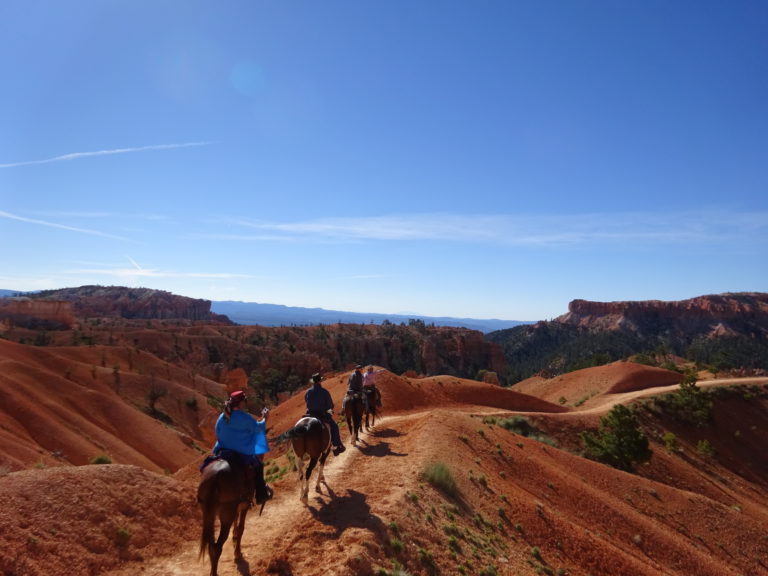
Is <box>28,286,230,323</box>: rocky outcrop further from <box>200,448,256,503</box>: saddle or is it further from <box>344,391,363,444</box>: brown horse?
<box>200,448,256,503</box>: saddle

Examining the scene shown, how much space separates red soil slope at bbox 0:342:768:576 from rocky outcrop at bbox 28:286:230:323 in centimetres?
12003

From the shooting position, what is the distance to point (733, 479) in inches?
1234

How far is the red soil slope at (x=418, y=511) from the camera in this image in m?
7.21

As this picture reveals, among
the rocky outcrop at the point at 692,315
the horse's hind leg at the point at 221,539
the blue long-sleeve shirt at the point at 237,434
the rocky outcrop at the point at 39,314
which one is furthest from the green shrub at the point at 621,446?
the rocky outcrop at the point at 692,315

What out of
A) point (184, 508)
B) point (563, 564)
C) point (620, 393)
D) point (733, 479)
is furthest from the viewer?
point (620, 393)

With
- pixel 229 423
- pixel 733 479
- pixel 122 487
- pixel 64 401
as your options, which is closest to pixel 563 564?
pixel 229 423

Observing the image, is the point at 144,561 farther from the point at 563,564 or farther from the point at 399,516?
the point at 563,564

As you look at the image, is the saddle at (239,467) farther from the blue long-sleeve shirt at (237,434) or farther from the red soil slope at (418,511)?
the red soil slope at (418,511)

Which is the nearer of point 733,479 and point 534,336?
point 733,479

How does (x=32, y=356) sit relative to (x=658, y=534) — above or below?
above

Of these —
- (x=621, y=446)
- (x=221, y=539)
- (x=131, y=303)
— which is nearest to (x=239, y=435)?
(x=221, y=539)

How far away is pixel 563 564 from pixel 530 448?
8961 millimetres

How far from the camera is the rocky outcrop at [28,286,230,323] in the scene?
136500mm

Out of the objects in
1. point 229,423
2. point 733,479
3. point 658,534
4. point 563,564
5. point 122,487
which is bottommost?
point 733,479
